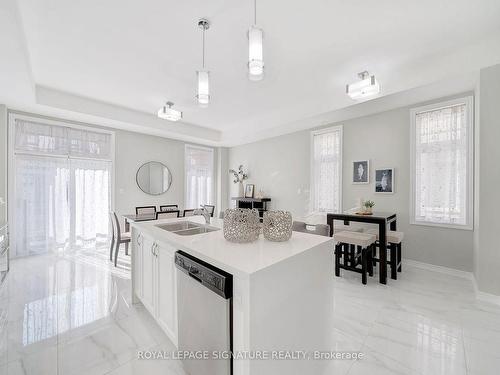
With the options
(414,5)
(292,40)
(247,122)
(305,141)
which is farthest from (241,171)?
(414,5)

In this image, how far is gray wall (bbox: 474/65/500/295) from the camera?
2344 millimetres

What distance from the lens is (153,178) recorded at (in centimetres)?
539

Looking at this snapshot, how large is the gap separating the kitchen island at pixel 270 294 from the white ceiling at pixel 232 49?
1.97 m

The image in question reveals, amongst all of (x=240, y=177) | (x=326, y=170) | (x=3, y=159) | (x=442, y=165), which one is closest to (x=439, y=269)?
(x=442, y=165)

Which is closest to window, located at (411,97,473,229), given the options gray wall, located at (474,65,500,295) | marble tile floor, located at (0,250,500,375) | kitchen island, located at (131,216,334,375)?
gray wall, located at (474,65,500,295)

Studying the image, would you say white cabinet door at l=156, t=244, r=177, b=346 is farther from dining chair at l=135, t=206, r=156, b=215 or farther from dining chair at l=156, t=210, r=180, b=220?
dining chair at l=135, t=206, r=156, b=215

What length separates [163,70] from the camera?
296cm

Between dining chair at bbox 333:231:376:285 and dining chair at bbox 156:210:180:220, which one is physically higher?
dining chair at bbox 156:210:180:220

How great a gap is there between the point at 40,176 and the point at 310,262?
490 cm

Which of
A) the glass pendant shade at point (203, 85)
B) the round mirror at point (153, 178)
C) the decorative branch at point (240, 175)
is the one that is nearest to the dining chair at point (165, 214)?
the round mirror at point (153, 178)

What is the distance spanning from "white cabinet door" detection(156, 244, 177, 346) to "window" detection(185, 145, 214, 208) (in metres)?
4.28

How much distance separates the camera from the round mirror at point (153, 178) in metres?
5.20

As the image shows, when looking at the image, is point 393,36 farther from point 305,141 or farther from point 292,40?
point 305,141

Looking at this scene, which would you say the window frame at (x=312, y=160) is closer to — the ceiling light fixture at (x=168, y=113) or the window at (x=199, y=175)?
the ceiling light fixture at (x=168, y=113)
